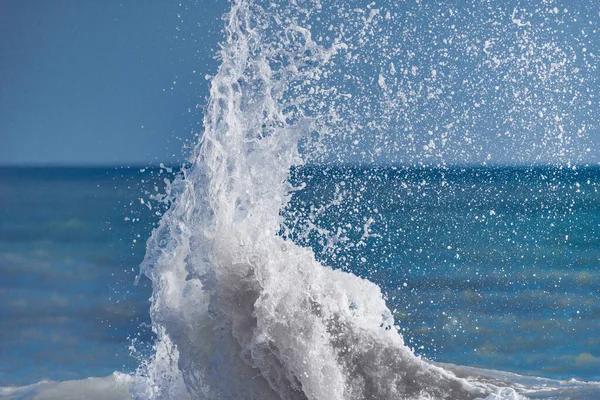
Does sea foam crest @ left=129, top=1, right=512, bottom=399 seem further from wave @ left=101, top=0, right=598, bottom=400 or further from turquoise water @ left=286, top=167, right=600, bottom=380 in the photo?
turquoise water @ left=286, top=167, right=600, bottom=380

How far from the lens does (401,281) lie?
6.24 metres

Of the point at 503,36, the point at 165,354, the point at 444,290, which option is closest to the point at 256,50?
the point at 165,354

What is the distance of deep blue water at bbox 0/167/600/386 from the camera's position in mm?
4621

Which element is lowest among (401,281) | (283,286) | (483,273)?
(283,286)

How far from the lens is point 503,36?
37.3ft

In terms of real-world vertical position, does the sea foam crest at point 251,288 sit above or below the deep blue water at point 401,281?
below

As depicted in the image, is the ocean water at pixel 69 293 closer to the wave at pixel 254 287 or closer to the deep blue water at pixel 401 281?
the deep blue water at pixel 401 281

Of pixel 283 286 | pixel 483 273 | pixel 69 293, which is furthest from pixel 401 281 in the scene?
pixel 283 286

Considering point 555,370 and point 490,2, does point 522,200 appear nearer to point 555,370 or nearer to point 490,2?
point 490,2

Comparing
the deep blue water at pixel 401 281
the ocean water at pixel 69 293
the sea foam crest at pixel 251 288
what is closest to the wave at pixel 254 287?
the sea foam crest at pixel 251 288

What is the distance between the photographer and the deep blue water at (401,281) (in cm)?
462

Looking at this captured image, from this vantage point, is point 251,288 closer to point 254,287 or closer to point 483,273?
point 254,287

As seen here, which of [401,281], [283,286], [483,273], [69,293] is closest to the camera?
[283,286]

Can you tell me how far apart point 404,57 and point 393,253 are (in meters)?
5.56
